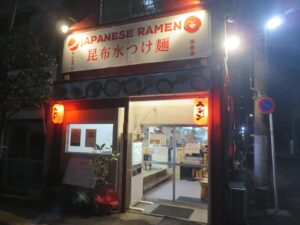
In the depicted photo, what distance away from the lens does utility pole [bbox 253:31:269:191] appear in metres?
9.97

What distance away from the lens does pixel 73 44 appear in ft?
31.5

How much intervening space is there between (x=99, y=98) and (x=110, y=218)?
387cm

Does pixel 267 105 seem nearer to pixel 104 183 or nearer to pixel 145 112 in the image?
pixel 145 112

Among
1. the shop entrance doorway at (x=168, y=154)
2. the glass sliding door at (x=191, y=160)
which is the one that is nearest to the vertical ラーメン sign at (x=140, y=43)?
the shop entrance doorway at (x=168, y=154)

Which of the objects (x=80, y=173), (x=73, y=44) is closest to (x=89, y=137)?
(x=80, y=173)

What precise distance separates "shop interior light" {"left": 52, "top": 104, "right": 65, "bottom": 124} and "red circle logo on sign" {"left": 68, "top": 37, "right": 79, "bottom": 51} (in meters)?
2.21

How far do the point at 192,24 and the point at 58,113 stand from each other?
5.55m

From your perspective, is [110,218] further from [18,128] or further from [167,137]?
[18,128]

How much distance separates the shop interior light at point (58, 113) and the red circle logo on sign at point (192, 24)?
523 centimetres

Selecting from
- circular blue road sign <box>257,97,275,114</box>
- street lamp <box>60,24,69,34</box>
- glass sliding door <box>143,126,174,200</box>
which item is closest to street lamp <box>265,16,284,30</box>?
circular blue road sign <box>257,97,275,114</box>

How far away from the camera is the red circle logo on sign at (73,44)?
9523 millimetres

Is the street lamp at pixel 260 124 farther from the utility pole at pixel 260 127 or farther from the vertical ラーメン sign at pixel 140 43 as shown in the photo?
the vertical ラーメン sign at pixel 140 43

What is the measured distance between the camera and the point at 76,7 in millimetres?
9711

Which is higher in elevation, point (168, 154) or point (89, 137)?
point (89, 137)
